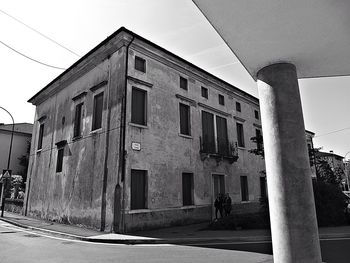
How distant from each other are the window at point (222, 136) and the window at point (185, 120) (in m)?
3.05

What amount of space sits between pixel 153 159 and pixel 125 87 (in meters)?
3.91

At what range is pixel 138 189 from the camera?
1264cm

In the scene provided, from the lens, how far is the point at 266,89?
3.13 meters

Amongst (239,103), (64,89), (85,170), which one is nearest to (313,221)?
(85,170)

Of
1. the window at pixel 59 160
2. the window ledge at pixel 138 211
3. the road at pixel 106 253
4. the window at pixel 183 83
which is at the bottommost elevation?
the road at pixel 106 253

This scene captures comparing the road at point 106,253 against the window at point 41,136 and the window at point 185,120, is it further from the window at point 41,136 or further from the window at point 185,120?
the window at point 41,136

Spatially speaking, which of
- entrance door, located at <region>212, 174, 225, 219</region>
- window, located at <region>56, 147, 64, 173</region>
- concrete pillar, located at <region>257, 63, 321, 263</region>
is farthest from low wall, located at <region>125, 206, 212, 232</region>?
concrete pillar, located at <region>257, 63, 321, 263</region>

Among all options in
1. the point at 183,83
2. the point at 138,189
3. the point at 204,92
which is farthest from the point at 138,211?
the point at 204,92

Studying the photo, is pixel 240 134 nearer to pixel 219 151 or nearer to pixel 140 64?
pixel 219 151

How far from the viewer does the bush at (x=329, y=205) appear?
12.5m

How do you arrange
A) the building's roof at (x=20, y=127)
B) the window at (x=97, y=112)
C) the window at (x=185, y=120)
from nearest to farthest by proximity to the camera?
1. the window at (x=97, y=112)
2. the window at (x=185, y=120)
3. the building's roof at (x=20, y=127)

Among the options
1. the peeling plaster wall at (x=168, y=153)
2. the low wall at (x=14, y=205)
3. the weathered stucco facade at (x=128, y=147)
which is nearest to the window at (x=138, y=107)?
the weathered stucco facade at (x=128, y=147)

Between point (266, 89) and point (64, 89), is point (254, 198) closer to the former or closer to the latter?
point (64, 89)

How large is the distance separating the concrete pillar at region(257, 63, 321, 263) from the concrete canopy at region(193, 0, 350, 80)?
234 mm
